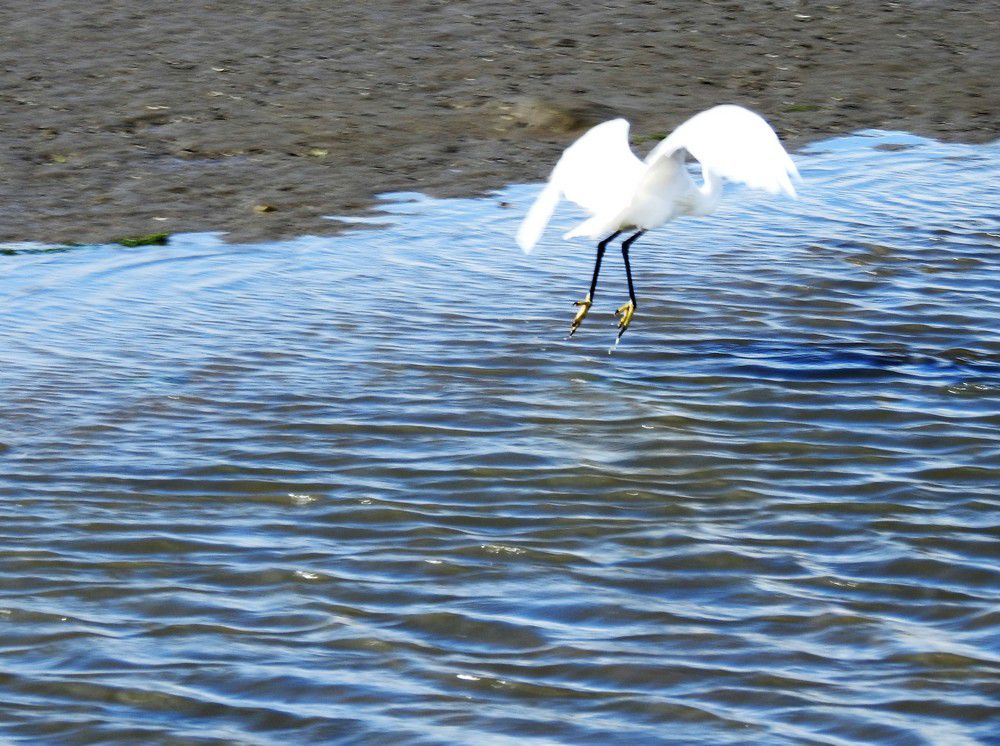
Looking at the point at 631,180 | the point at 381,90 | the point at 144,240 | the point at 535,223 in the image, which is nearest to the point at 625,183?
the point at 631,180

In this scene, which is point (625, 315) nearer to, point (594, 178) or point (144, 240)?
point (594, 178)

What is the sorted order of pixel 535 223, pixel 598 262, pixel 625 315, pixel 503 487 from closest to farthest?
1. pixel 503 487
2. pixel 535 223
3. pixel 625 315
4. pixel 598 262

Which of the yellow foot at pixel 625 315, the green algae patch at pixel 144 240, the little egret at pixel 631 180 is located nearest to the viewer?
the little egret at pixel 631 180

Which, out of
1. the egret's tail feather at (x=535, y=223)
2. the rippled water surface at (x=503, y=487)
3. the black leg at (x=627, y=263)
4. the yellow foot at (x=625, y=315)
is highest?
the egret's tail feather at (x=535, y=223)

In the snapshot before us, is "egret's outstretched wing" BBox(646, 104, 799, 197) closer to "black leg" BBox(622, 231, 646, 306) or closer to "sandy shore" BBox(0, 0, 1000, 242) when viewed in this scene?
"black leg" BBox(622, 231, 646, 306)

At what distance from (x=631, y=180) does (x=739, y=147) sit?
75 cm

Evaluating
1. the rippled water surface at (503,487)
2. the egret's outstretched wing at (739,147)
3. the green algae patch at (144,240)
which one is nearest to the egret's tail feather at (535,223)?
the rippled water surface at (503,487)

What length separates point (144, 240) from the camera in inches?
338

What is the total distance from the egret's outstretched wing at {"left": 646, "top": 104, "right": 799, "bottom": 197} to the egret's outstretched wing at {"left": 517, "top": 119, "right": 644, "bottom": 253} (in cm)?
60

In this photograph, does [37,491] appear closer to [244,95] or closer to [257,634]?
[257,634]

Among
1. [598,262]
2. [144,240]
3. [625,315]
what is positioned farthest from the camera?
[144,240]

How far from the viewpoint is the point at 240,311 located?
752 cm

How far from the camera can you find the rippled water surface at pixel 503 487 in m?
3.99

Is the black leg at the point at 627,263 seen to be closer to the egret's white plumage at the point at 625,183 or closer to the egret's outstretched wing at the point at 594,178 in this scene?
the egret's white plumage at the point at 625,183
